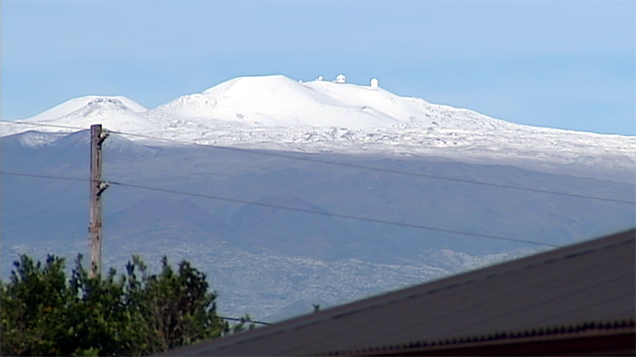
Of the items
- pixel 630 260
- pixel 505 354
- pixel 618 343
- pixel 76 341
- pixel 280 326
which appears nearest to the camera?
pixel 618 343

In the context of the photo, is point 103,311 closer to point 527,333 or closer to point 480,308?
point 480,308

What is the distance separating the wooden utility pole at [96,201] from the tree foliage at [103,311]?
1.92 ft

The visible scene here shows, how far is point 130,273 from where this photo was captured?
24.0 metres

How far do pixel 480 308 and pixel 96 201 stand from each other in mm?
12698

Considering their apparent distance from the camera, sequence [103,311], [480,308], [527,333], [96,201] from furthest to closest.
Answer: [103,311] < [96,201] < [480,308] < [527,333]

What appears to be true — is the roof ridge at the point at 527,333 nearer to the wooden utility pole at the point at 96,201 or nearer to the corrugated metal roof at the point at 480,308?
the corrugated metal roof at the point at 480,308

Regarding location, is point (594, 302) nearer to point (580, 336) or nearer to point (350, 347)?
point (580, 336)

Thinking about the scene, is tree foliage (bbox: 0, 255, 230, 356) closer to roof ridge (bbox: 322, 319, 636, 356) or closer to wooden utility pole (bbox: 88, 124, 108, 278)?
wooden utility pole (bbox: 88, 124, 108, 278)

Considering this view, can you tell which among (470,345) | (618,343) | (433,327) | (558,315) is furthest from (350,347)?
(618,343)

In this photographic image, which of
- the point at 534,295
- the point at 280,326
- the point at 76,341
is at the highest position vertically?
the point at 534,295

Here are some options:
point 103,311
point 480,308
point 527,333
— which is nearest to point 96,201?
point 103,311

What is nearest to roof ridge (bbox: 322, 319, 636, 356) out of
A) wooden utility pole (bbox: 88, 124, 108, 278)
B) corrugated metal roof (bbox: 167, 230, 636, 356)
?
corrugated metal roof (bbox: 167, 230, 636, 356)

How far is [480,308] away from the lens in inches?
474

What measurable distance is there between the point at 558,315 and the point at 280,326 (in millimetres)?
5702
